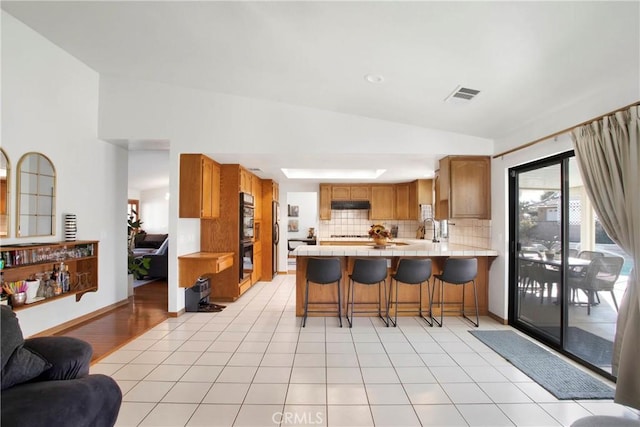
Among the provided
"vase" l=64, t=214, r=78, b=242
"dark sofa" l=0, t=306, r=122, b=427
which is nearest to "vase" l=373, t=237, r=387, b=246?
"dark sofa" l=0, t=306, r=122, b=427

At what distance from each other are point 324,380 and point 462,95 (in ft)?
9.61

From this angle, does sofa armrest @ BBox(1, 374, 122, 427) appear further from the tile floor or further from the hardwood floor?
the hardwood floor

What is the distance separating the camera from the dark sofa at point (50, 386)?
1.33 m

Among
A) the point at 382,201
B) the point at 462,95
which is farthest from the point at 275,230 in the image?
the point at 462,95

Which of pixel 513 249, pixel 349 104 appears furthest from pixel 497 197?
pixel 349 104

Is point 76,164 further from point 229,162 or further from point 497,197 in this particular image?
point 497,197

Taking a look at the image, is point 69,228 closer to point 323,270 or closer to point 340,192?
point 323,270

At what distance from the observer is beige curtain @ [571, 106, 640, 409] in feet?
6.68

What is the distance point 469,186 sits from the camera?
4.20m

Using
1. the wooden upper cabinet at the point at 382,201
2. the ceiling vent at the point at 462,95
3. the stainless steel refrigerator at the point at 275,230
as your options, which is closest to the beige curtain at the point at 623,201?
the ceiling vent at the point at 462,95

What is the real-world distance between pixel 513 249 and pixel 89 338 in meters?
4.98

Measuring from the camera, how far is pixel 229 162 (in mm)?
4777

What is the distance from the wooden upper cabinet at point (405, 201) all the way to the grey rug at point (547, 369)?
12.3ft

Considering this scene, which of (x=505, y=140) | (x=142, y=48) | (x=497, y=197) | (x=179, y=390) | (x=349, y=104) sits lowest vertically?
(x=179, y=390)
